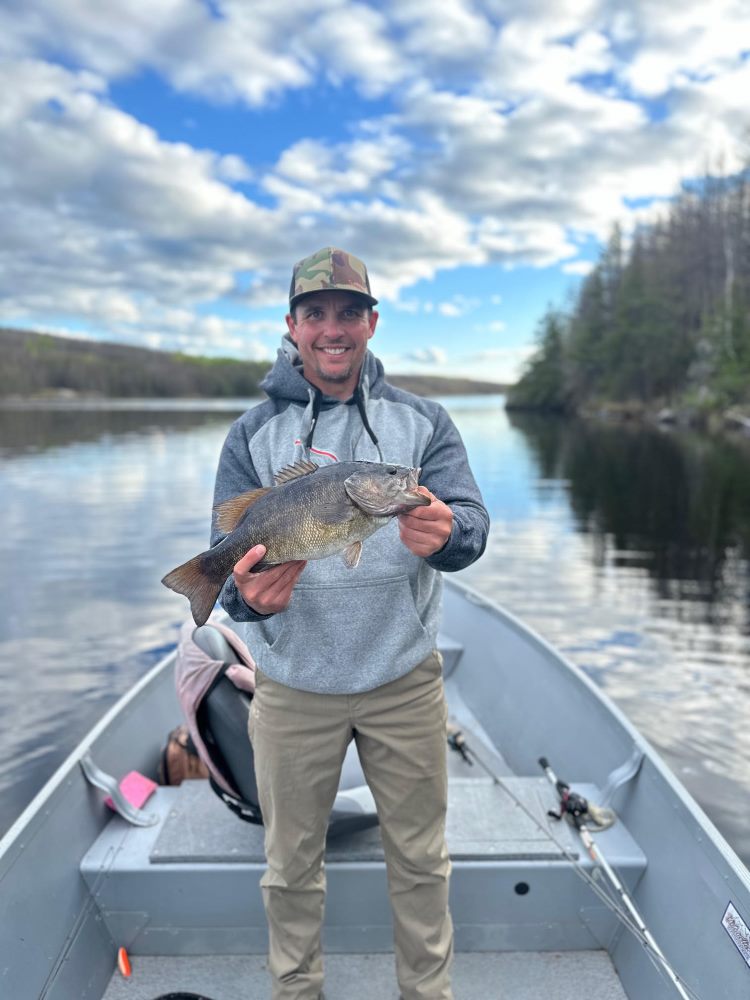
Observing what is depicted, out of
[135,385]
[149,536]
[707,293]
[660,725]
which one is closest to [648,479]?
[149,536]

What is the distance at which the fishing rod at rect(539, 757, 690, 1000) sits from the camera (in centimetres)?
331

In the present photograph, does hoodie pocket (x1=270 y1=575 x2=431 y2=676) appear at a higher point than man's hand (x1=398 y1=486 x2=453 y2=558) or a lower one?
lower

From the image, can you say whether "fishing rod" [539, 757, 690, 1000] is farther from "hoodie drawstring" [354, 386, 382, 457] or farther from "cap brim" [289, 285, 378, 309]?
"cap brim" [289, 285, 378, 309]

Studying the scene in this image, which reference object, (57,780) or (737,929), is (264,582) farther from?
(737,929)

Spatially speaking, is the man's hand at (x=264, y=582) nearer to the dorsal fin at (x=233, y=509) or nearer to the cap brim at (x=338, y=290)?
the dorsal fin at (x=233, y=509)

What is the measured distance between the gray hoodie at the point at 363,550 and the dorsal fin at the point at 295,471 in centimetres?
34

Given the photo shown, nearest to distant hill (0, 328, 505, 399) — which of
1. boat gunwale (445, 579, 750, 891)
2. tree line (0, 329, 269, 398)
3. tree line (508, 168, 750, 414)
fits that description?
tree line (0, 329, 269, 398)

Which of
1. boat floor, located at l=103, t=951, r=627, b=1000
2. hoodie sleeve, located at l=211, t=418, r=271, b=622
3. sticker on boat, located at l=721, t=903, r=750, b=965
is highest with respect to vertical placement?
hoodie sleeve, located at l=211, t=418, r=271, b=622

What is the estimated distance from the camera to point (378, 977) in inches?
149

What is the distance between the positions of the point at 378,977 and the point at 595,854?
53.8 inches

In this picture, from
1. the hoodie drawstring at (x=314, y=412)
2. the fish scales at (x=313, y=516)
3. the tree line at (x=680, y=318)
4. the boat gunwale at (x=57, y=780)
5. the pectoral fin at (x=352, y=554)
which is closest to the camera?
the fish scales at (x=313, y=516)

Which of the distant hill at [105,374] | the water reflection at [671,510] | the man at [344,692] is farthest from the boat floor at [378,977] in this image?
the distant hill at [105,374]

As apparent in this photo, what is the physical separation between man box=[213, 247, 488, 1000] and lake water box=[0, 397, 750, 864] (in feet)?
15.3

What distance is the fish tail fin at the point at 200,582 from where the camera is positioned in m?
2.89
